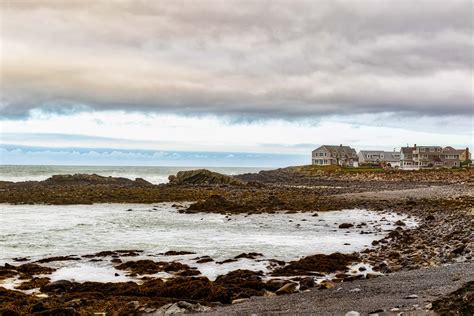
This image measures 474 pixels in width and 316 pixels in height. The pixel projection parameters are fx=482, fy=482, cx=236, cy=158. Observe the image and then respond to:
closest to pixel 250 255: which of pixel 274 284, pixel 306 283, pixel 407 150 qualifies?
pixel 274 284

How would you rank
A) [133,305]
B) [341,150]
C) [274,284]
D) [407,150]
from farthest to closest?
[341,150] < [407,150] < [274,284] < [133,305]

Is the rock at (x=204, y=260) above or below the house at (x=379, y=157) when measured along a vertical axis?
below

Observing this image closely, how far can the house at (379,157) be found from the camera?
134 meters

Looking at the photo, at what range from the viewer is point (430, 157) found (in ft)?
397

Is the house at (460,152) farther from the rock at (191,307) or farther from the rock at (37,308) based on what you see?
the rock at (37,308)

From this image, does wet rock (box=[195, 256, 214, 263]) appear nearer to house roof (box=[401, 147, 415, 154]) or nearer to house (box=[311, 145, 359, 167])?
house (box=[311, 145, 359, 167])

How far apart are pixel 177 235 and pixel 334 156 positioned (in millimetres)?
110840

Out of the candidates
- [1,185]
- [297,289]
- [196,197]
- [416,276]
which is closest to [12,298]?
[297,289]

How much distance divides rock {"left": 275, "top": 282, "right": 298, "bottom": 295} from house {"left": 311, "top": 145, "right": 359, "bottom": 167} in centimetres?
11910

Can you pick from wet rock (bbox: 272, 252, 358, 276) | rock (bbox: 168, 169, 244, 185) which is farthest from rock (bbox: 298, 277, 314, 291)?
rock (bbox: 168, 169, 244, 185)

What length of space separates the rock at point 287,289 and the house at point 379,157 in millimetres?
126805

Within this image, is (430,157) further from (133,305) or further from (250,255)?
(133,305)

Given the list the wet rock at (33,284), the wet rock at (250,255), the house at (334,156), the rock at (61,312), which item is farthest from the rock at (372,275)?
the house at (334,156)

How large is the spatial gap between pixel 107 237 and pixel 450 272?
606 inches
